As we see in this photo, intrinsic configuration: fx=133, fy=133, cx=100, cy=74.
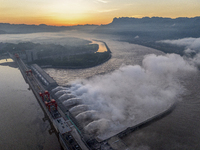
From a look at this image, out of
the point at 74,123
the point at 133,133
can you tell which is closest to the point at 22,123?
the point at 74,123

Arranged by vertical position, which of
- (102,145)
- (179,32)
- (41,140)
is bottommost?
(41,140)

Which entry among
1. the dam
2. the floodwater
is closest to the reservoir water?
the floodwater

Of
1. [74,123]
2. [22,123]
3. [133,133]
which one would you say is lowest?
[22,123]

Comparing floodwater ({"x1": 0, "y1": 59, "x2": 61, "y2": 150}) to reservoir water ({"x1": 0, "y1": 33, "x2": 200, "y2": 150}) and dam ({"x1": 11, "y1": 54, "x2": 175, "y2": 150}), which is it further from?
dam ({"x1": 11, "y1": 54, "x2": 175, "y2": 150})

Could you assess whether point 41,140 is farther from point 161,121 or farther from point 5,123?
point 161,121

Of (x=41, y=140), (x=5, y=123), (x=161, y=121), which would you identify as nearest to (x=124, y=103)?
(x=161, y=121)

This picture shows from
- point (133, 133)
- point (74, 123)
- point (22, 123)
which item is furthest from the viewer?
point (22, 123)

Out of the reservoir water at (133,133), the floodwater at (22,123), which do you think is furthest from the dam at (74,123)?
the floodwater at (22,123)

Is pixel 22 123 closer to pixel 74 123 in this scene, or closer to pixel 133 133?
pixel 74 123
